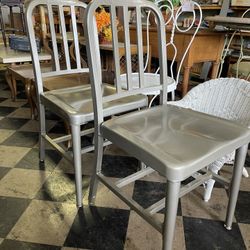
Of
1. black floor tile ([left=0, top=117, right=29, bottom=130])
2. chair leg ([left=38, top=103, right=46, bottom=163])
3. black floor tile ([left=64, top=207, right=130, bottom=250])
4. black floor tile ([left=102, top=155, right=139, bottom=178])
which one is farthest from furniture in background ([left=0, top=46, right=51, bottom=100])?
black floor tile ([left=64, top=207, right=130, bottom=250])

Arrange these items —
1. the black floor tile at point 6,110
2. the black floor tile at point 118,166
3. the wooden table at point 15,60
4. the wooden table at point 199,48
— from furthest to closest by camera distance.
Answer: the black floor tile at point 6,110
the wooden table at point 15,60
the wooden table at point 199,48
the black floor tile at point 118,166

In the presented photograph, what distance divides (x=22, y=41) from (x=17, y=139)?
1.26 m

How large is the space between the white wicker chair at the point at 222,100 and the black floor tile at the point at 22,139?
1.16m

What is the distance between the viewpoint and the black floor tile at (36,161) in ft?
5.33

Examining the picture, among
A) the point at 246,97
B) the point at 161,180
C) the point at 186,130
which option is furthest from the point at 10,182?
the point at 246,97

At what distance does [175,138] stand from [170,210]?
257mm

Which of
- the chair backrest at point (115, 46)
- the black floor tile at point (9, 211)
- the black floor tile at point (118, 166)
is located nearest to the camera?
the chair backrest at point (115, 46)

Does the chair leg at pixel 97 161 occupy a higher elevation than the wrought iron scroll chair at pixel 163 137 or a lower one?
lower

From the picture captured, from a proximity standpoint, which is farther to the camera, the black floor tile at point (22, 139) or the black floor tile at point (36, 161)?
the black floor tile at point (22, 139)

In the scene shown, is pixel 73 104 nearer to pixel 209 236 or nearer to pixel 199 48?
pixel 209 236

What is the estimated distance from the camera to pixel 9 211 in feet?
4.11

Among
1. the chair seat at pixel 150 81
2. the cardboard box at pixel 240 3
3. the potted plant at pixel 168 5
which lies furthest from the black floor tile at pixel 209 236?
the cardboard box at pixel 240 3

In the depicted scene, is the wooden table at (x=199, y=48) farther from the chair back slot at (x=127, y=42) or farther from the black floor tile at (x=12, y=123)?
the black floor tile at (x=12, y=123)

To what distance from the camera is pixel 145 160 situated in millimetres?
851
